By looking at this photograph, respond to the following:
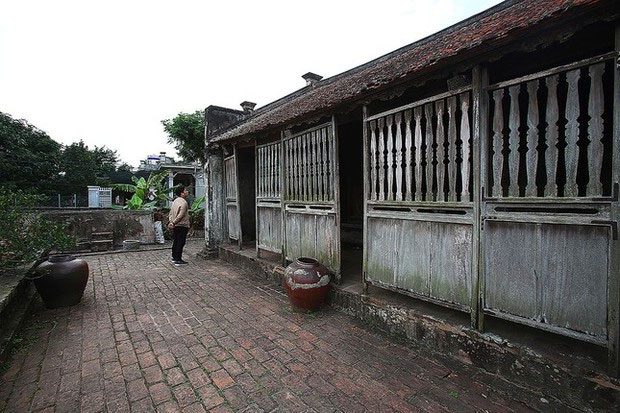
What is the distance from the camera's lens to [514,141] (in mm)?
3111

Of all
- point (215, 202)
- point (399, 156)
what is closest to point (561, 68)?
point (399, 156)

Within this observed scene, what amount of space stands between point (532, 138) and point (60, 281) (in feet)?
23.6

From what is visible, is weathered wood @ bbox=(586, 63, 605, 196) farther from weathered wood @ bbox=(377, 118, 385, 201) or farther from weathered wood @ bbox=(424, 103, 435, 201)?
weathered wood @ bbox=(377, 118, 385, 201)

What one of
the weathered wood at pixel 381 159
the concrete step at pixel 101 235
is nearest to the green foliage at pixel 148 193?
the concrete step at pixel 101 235

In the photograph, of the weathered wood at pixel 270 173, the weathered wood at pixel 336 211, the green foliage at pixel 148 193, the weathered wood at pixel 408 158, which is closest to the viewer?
the weathered wood at pixel 408 158

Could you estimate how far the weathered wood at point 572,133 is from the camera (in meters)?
2.69

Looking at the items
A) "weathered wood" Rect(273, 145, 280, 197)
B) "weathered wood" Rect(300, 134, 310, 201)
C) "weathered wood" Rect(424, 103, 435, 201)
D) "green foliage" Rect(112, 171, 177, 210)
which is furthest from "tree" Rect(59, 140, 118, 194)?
"weathered wood" Rect(424, 103, 435, 201)

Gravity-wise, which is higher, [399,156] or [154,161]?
[154,161]

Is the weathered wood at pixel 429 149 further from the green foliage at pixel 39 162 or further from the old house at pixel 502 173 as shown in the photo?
the green foliage at pixel 39 162

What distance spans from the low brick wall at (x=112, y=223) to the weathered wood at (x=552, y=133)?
502 inches

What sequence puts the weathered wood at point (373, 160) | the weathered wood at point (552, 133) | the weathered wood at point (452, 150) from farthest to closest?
1. the weathered wood at point (373, 160)
2. the weathered wood at point (452, 150)
3. the weathered wood at point (552, 133)

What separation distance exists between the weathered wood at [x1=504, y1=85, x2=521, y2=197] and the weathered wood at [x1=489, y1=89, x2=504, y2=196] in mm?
85

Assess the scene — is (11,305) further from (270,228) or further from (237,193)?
(237,193)

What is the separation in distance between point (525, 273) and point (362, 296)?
2.25m
